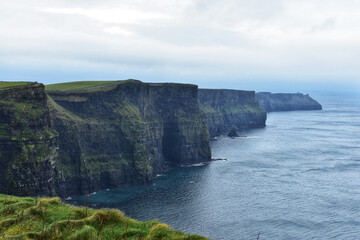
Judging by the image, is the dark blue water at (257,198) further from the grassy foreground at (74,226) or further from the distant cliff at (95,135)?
the grassy foreground at (74,226)

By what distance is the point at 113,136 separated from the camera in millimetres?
103938

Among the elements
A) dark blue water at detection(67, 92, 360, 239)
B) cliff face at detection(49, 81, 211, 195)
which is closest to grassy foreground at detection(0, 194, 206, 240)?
dark blue water at detection(67, 92, 360, 239)

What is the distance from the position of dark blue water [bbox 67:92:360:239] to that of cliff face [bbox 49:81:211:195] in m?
5.71

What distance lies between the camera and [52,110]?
9375cm

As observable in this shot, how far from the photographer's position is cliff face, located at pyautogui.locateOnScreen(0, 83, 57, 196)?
232 ft

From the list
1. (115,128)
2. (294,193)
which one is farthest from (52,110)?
(294,193)

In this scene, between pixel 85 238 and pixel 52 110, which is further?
pixel 52 110

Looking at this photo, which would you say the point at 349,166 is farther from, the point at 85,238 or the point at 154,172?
the point at 85,238

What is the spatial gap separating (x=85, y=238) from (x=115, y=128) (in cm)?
8473

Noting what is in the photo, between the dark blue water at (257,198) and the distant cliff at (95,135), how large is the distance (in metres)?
7.19

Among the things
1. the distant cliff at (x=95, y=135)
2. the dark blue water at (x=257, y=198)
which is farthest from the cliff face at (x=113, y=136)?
the dark blue water at (x=257, y=198)

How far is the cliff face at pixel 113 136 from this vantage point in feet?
307

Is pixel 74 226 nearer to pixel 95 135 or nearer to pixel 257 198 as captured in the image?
pixel 257 198

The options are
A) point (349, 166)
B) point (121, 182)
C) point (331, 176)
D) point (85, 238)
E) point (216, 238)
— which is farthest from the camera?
point (349, 166)
